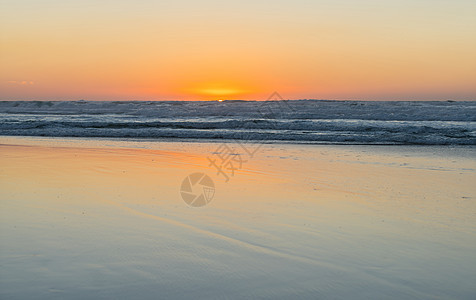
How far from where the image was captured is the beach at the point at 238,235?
3295 millimetres

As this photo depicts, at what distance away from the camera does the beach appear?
3295mm

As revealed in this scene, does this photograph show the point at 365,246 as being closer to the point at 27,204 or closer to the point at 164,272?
the point at 164,272

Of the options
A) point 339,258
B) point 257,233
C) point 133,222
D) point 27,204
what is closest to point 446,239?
point 339,258

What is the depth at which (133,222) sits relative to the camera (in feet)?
16.1
